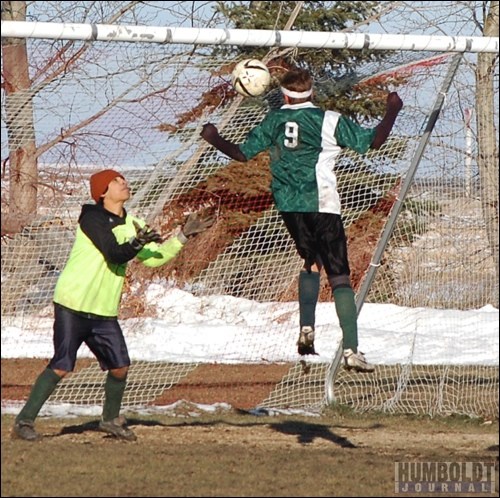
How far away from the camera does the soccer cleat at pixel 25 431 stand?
25.4 ft

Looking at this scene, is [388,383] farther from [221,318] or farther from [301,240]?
[301,240]

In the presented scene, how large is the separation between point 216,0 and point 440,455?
495 inches

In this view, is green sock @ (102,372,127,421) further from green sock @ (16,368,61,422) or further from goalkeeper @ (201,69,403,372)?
goalkeeper @ (201,69,403,372)

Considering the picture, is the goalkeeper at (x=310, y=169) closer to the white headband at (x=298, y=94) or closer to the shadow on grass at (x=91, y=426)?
the white headband at (x=298, y=94)

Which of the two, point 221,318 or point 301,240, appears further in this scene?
point 221,318

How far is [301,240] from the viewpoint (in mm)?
7914

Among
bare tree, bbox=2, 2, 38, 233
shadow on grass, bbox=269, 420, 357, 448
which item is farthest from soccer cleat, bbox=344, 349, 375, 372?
bare tree, bbox=2, 2, 38, 233

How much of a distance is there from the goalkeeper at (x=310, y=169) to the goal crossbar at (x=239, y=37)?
3.80 feet

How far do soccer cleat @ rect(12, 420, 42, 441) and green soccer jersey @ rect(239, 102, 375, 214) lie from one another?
204cm

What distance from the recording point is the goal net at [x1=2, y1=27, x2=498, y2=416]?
10.2m

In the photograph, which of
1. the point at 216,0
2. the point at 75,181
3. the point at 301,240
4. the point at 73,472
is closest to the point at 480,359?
the point at 75,181

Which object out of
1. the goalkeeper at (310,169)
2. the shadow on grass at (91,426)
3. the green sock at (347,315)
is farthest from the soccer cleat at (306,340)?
the shadow on grass at (91,426)

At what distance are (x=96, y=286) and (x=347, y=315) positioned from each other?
156cm
